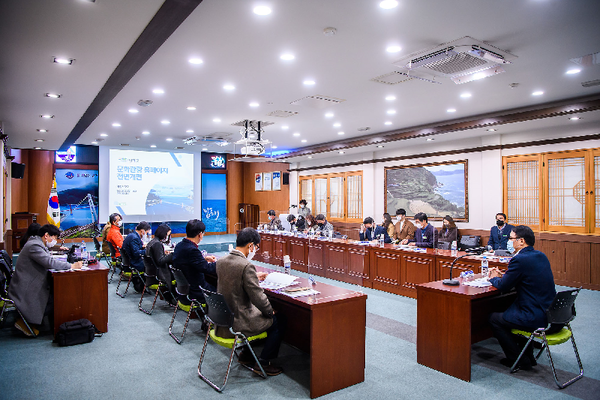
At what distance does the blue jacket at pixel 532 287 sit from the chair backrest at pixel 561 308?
0.25ft

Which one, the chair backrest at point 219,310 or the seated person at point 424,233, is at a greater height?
the seated person at point 424,233

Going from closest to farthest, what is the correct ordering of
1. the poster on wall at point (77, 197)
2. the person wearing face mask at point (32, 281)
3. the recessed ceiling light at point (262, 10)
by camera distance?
the recessed ceiling light at point (262, 10) < the person wearing face mask at point (32, 281) < the poster on wall at point (77, 197)

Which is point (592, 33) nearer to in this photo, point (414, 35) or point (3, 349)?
point (414, 35)

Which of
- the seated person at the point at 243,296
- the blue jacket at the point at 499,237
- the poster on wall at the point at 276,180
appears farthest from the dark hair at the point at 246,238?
the poster on wall at the point at 276,180

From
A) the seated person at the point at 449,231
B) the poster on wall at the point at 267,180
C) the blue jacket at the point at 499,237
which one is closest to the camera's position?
the blue jacket at the point at 499,237

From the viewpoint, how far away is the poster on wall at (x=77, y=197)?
470 inches

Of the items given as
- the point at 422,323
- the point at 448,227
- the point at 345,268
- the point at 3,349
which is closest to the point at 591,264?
the point at 448,227

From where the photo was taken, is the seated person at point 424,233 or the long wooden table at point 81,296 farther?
the seated person at point 424,233

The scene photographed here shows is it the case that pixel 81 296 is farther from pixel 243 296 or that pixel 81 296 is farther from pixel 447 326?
pixel 447 326

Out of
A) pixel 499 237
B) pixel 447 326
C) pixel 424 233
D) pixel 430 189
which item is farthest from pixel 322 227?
pixel 447 326

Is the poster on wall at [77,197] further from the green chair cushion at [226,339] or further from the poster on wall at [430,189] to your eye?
the green chair cushion at [226,339]

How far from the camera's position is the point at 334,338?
2.95 meters

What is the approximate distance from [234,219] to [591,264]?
1150 centimetres

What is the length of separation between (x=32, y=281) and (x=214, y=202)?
10.5 m
